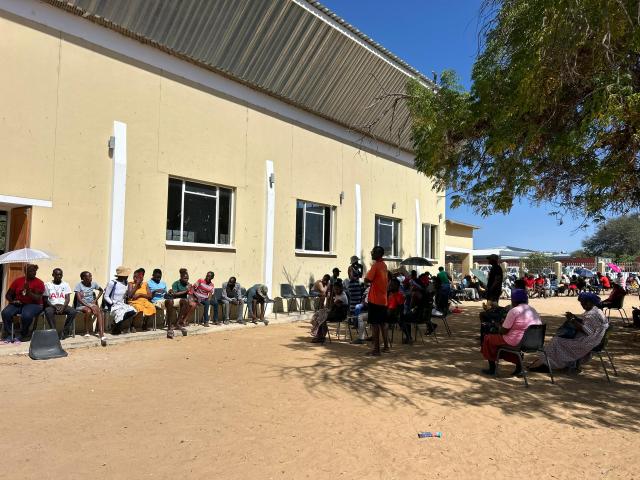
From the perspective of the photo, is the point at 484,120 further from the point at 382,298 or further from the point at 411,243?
the point at 411,243

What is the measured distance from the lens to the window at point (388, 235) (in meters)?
18.6

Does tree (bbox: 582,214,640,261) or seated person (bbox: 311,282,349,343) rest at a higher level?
tree (bbox: 582,214,640,261)

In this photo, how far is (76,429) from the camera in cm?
427

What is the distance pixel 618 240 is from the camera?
5578 cm

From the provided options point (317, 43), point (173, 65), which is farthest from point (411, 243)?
point (173, 65)

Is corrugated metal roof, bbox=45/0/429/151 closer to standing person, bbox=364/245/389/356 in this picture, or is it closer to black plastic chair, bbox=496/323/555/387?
standing person, bbox=364/245/389/356

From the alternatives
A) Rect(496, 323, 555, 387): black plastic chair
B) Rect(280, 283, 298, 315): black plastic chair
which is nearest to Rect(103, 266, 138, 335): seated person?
Rect(280, 283, 298, 315): black plastic chair

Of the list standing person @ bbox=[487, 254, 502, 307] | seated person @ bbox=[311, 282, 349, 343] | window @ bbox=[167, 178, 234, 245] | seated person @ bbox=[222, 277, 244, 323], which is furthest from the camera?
seated person @ bbox=[222, 277, 244, 323]

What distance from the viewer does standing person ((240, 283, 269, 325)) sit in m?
12.0

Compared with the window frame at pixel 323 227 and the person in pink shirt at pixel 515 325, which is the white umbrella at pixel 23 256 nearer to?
the person in pink shirt at pixel 515 325

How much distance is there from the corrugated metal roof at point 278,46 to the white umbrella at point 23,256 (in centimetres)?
447

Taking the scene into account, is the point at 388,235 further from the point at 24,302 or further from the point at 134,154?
the point at 24,302

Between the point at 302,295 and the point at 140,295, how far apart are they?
5.24 metres

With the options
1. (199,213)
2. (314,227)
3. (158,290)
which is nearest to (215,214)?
(199,213)
